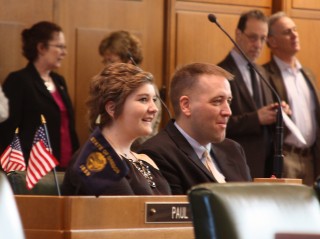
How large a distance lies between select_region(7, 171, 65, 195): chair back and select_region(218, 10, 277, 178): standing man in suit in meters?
2.24

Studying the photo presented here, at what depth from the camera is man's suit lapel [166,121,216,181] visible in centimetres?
392

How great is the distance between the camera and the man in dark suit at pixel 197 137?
3.89m

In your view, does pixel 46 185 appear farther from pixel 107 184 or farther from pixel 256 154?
pixel 256 154

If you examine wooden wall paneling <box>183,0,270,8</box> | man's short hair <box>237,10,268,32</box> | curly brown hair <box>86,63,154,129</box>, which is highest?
wooden wall paneling <box>183,0,270,8</box>

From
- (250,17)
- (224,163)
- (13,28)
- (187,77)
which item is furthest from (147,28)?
(224,163)

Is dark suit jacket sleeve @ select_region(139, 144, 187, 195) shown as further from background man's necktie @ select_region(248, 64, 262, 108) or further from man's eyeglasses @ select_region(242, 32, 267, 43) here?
man's eyeglasses @ select_region(242, 32, 267, 43)

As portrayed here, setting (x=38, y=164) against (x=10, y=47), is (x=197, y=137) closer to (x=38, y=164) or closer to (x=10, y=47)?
(x=38, y=164)

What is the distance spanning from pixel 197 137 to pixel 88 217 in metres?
1.37

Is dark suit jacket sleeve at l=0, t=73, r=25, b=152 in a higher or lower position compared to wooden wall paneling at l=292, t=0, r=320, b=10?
lower

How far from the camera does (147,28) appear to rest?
21.8 ft

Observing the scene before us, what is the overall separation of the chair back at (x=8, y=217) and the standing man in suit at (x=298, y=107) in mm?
4098

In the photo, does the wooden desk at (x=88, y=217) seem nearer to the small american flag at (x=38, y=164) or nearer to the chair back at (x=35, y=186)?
the small american flag at (x=38, y=164)

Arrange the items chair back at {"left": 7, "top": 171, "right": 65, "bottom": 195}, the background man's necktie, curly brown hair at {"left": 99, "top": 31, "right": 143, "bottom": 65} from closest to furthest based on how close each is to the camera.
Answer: chair back at {"left": 7, "top": 171, "right": 65, "bottom": 195} < curly brown hair at {"left": 99, "top": 31, "right": 143, "bottom": 65} < the background man's necktie

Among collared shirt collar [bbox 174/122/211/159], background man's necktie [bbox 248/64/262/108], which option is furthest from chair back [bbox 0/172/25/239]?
background man's necktie [bbox 248/64/262/108]
